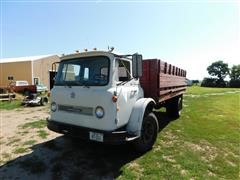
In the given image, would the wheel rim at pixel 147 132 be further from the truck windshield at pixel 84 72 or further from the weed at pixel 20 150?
the weed at pixel 20 150

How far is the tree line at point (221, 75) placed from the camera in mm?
66050

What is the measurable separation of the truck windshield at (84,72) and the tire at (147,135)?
5.27ft

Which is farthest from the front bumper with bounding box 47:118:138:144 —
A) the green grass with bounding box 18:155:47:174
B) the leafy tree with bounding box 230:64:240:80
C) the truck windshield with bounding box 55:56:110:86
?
the leafy tree with bounding box 230:64:240:80

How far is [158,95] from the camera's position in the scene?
6.09 metres

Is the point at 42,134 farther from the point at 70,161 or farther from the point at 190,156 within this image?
the point at 190,156

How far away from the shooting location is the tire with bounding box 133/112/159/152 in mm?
5160

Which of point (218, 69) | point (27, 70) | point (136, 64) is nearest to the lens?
point (136, 64)

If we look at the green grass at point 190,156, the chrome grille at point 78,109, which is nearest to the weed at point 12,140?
the chrome grille at point 78,109

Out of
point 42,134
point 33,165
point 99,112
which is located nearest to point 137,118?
point 99,112

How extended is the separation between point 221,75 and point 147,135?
266ft

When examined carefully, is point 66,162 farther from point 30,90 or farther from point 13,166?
point 30,90

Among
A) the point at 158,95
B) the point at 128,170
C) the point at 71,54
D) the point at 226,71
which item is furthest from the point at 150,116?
the point at 226,71

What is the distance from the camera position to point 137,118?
495cm

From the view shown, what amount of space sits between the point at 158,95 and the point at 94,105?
231cm
